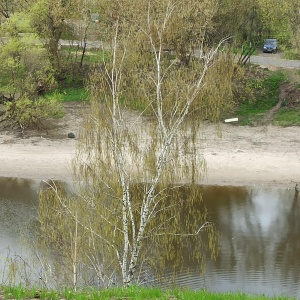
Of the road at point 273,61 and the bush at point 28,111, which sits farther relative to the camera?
the road at point 273,61

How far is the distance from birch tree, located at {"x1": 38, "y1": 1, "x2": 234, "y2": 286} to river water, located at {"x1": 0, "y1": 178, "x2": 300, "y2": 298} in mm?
751

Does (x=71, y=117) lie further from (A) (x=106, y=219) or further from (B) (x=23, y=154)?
(A) (x=106, y=219)

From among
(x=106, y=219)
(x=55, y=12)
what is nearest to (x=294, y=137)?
(x=55, y=12)

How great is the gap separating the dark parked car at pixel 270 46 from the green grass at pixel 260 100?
298cm

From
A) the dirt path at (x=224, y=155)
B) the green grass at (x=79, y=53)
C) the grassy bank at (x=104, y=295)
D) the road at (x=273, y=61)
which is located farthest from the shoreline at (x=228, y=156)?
the grassy bank at (x=104, y=295)

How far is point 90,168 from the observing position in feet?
44.5

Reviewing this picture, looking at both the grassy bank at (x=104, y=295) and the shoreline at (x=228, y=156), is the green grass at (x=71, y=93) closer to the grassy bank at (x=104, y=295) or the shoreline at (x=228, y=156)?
the shoreline at (x=228, y=156)

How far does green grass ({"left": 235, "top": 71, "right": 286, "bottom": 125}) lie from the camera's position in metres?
29.1

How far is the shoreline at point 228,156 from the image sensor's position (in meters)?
23.4

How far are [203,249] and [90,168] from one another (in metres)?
5.16

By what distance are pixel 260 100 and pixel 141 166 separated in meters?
17.3

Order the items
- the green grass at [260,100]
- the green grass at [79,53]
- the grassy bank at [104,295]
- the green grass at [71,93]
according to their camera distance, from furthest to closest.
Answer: the green grass at [79,53]
the green grass at [71,93]
the green grass at [260,100]
the grassy bank at [104,295]

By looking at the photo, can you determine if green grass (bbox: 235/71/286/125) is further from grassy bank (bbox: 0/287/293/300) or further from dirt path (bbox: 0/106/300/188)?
grassy bank (bbox: 0/287/293/300)

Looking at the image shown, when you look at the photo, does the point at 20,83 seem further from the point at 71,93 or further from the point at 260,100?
the point at 260,100
